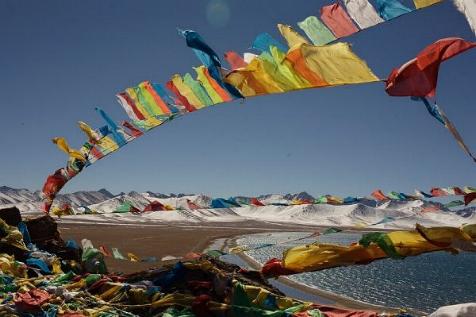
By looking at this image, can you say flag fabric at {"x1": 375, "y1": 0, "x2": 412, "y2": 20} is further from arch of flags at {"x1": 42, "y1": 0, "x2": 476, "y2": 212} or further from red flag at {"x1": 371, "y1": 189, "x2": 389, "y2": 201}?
red flag at {"x1": 371, "y1": 189, "x2": 389, "y2": 201}

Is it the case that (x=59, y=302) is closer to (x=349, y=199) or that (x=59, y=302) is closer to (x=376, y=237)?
(x=376, y=237)

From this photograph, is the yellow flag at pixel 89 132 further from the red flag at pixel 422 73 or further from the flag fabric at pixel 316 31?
the red flag at pixel 422 73

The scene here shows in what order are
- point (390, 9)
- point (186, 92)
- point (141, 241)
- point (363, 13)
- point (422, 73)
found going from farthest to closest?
1. point (141, 241)
2. point (186, 92)
3. point (363, 13)
4. point (390, 9)
5. point (422, 73)

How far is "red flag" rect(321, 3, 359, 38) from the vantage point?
20.7 feet

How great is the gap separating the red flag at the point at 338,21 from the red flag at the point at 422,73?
1522 millimetres

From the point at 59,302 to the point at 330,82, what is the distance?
6.12 meters

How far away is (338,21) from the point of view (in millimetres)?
6441

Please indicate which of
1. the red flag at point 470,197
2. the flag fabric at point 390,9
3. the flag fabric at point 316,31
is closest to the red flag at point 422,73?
the flag fabric at point 390,9

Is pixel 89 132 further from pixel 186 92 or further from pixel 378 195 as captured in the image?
pixel 378 195

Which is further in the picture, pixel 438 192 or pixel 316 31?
pixel 438 192

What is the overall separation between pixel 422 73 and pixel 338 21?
1.95 m

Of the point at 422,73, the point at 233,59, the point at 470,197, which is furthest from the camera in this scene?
the point at 470,197

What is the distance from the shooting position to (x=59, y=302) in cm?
770

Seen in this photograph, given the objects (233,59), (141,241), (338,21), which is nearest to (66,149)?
(233,59)
